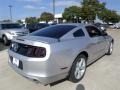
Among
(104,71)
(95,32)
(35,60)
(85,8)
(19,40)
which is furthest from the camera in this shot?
(85,8)

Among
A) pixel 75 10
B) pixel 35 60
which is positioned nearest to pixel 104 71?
pixel 35 60

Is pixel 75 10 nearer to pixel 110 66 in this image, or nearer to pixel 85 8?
pixel 85 8

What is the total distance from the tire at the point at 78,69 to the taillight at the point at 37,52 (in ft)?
3.38

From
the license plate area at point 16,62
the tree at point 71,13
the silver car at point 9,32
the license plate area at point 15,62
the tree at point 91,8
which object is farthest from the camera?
the tree at point 71,13

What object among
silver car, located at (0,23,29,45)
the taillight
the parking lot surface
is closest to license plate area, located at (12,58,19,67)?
the taillight

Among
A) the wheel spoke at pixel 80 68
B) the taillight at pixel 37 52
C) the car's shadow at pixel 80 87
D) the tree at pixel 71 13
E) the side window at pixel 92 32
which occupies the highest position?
the tree at pixel 71 13

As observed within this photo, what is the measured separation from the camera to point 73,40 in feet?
15.9

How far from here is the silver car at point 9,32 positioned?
1199 centimetres

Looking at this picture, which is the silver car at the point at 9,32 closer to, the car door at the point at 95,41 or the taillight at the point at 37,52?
the car door at the point at 95,41

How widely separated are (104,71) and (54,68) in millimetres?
2397

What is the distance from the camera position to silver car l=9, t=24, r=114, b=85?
4.04 meters

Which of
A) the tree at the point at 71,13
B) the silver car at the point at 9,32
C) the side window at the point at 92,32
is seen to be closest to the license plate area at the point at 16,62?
the side window at the point at 92,32

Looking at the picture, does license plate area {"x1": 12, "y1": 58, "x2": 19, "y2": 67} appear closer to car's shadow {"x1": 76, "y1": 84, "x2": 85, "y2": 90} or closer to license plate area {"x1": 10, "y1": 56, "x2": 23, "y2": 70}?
license plate area {"x1": 10, "y1": 56, "x2": 23, "y2": 70}

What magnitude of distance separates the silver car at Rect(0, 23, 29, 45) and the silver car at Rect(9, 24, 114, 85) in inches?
276
